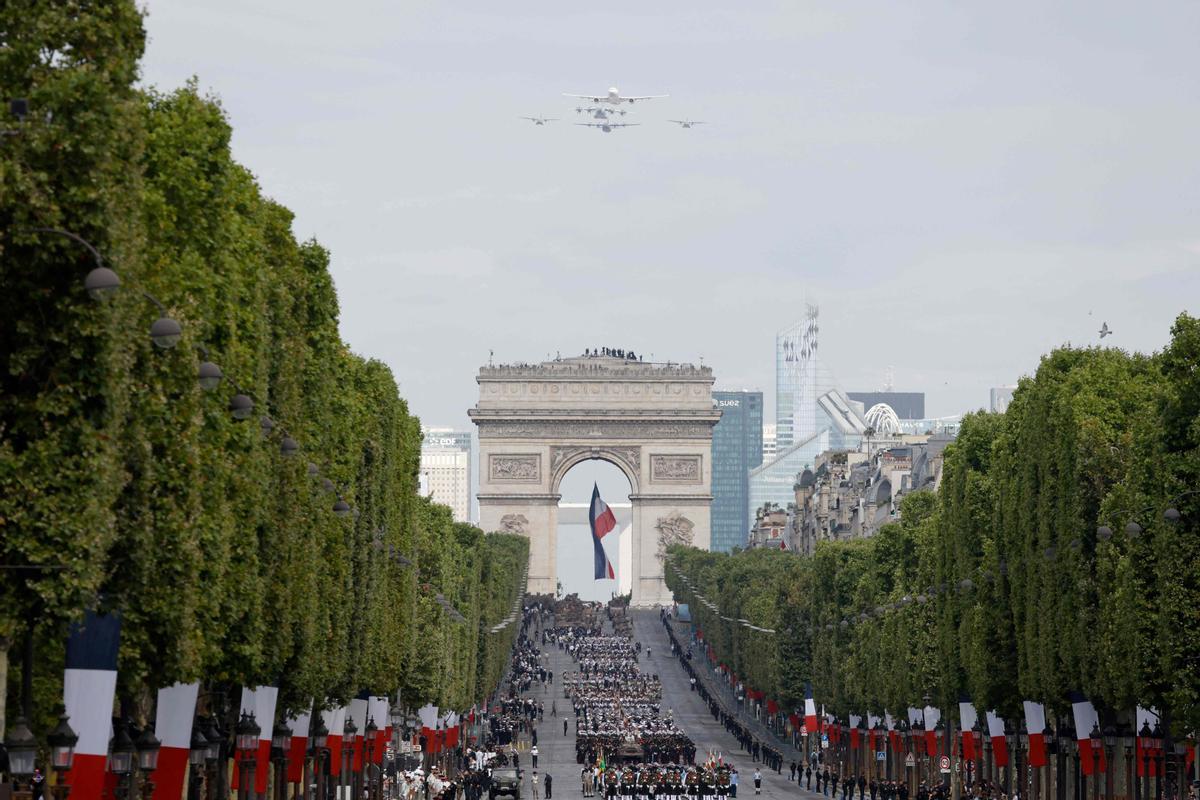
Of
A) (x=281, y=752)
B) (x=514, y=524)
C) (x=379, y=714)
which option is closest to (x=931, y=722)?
(x=379, y=714)

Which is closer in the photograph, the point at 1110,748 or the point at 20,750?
the point at 20,750

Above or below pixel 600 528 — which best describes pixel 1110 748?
below

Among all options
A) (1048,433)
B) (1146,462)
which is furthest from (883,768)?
(1146,462)

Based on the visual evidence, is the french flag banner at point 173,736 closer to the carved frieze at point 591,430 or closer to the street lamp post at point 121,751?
the street lamp post at point 121,751

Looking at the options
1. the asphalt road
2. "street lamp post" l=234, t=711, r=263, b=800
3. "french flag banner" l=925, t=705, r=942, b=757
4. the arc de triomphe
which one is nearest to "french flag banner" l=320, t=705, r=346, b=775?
"street lamp post" l=234, t=711, r=263, b=800

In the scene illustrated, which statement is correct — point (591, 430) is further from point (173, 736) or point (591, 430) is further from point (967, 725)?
point (173, 736)

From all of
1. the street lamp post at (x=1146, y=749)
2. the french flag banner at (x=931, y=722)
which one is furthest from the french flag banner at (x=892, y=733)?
the street lamp post at (x=1146, y=749)

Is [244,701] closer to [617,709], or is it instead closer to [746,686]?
[617,709]

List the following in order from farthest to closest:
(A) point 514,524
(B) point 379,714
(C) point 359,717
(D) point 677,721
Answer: (A) point 514,524 < (D) point 677,721 < (B) point 379,714 < (C) point 359,717
